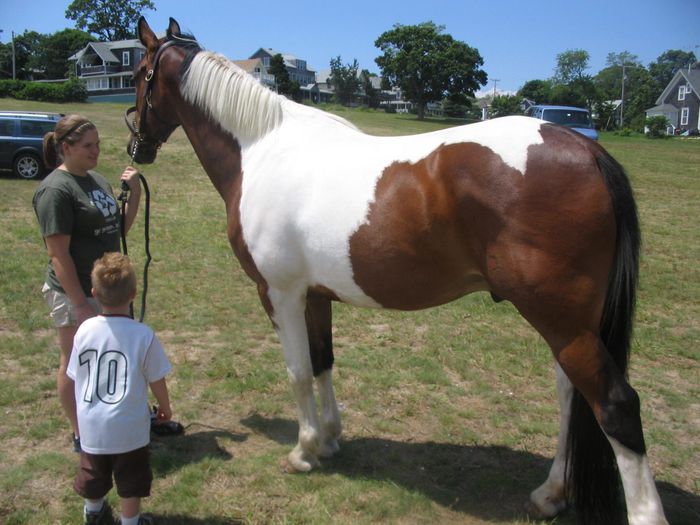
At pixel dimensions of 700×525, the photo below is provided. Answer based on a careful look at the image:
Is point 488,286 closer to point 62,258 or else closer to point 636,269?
point 636,269

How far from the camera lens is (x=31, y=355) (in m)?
4.61

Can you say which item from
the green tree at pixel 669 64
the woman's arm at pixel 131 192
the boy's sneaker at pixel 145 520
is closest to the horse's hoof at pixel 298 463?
the boy's sneaker at pixel 145 520

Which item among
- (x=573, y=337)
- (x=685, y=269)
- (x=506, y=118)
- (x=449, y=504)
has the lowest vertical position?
(x=449, y=504)

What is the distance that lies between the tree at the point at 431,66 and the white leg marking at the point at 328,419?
5953cm

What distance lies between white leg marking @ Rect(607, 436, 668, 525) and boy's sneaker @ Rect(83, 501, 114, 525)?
2.33 metres

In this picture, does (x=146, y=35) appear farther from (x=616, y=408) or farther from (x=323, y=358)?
(x=616, y=408)

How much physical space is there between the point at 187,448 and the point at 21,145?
1326 cm

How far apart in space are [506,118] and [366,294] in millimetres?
1078

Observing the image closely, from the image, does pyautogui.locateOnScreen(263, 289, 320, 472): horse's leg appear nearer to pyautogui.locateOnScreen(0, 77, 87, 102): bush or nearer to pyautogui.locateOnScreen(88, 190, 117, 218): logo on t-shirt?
pyautogui.locateOnScreen(88, 190, 117, 218): logo on t-shirt

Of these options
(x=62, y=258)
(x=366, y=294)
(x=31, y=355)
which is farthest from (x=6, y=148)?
(x=366, y=294)

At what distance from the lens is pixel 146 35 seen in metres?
3.62

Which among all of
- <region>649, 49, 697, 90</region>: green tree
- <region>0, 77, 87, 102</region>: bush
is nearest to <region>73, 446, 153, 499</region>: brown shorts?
<region>0, 77, 87, 102</region>: bush

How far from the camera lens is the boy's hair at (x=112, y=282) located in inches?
92.9

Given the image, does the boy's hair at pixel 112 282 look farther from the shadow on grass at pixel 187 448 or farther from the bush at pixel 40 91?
the bush at pixel 40 91
